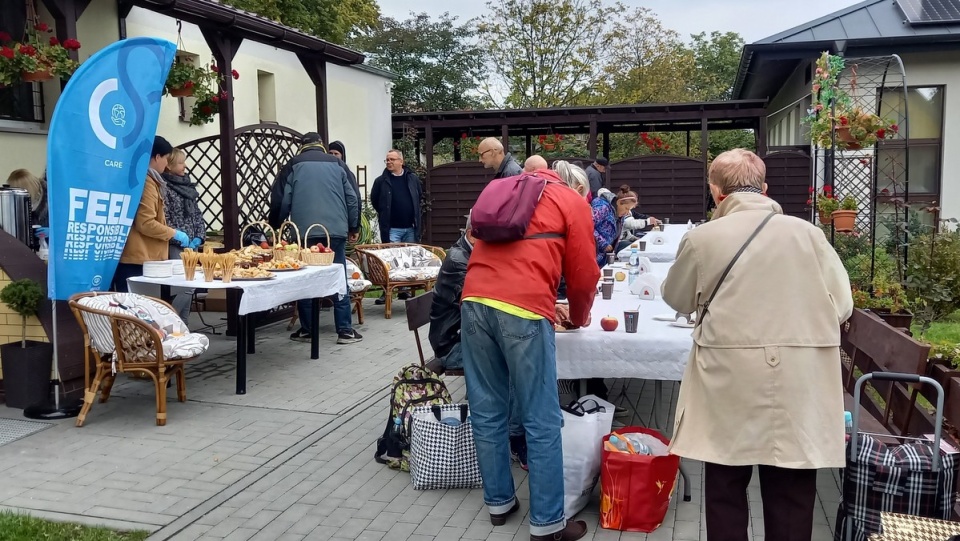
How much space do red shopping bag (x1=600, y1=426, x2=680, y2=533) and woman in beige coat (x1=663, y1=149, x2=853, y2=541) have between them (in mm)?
767

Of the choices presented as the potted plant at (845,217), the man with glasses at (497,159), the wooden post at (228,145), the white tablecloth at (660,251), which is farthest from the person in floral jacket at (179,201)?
the potted plant at (845,217)

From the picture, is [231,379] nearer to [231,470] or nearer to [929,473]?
[231,470]

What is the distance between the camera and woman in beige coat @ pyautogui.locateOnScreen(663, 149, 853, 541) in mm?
2756

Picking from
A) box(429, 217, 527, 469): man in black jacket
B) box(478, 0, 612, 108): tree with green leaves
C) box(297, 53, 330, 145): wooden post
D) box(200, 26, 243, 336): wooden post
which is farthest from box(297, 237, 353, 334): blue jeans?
box(478, 0, 612, 108): tree with green leaves

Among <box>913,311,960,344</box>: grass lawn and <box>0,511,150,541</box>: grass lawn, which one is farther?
<box>913,311,960,344</box>: grass lawn

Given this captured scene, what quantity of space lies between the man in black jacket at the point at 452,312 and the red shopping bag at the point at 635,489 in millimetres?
710

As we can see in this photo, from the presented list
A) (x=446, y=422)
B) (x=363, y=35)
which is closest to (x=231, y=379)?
(x=446, y=422)

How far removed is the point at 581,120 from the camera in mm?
17344

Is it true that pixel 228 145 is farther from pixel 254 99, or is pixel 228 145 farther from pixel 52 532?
pixel 52 532

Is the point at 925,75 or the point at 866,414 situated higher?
the point at 925,75

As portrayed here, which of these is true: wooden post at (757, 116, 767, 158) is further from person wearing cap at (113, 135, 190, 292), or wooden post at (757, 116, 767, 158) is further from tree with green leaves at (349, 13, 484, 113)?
tree with green leaves at (349, 13, 484, 113)

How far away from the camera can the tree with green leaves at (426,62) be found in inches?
1244

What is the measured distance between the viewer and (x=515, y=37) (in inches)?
1100

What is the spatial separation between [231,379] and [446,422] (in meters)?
3.19
